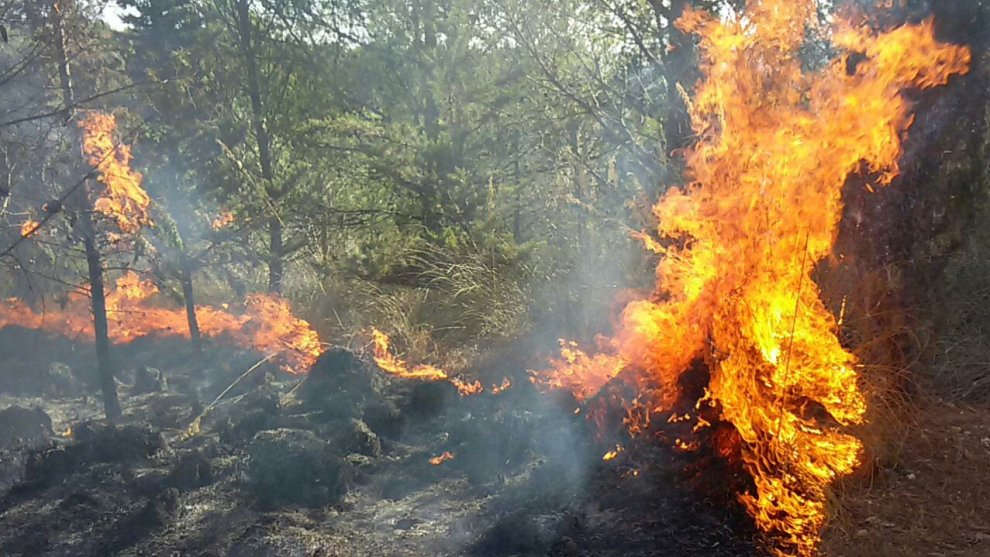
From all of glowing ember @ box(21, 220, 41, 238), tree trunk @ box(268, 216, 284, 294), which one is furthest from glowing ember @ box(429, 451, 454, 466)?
tree trunk @ box(268, 216, 284, 294)

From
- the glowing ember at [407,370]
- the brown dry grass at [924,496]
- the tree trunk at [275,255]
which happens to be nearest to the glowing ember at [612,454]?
the brown dry grass at [924,496]

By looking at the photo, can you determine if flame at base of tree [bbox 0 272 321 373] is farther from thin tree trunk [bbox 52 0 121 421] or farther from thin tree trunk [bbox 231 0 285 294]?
thin tree trunk [bbox 52 0 121 421]

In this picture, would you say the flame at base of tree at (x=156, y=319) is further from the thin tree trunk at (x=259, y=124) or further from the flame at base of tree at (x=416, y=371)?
the flame at base of tree at (x=416, y=371)

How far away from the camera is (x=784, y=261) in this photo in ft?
16.3

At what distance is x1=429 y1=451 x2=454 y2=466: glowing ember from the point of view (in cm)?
671

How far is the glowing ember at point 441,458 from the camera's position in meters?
6.71

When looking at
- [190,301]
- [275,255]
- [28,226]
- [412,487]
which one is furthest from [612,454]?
[190,301]

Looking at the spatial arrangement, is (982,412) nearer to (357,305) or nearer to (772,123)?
(772,123)

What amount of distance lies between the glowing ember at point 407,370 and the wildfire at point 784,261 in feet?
11.6

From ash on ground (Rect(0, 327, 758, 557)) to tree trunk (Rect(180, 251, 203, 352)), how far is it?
13.4ft

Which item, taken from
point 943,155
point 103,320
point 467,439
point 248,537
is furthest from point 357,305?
point 943,155

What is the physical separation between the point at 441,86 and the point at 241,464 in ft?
23.5

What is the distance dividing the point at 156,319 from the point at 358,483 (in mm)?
11508

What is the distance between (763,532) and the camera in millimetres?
4387
